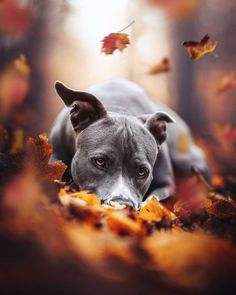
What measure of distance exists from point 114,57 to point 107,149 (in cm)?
384

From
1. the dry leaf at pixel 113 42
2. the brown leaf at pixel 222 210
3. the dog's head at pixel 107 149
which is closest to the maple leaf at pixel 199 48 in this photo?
the dry leaf at pixel 113 42

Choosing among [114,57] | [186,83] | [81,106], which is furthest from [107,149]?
[186,83]

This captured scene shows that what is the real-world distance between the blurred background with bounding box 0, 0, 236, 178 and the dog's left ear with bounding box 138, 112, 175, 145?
0.80m

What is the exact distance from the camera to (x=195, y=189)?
15.6 feet

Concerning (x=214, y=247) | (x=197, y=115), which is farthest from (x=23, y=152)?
(x=197, y=115)

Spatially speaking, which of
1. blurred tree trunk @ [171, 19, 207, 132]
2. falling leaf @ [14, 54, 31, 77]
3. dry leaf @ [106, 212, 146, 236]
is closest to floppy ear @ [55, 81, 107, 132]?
dry leaf @ [106, 212, 146, 236]

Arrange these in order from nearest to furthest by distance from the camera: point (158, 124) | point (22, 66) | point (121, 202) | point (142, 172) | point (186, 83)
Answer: point (121, 202)
point (142, 172)
point (158, 124)
point (22, 66)
point (186, 83)

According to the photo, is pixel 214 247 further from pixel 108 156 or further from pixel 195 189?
pixel 195 189

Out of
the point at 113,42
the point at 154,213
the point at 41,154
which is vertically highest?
the point at 113,42

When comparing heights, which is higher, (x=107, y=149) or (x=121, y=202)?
(x=107, y=149)

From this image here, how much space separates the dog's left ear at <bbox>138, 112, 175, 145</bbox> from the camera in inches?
151

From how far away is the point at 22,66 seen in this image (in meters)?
6.89

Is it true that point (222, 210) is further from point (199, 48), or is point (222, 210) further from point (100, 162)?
point (199, 48)

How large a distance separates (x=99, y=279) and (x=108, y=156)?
1.71 metres
